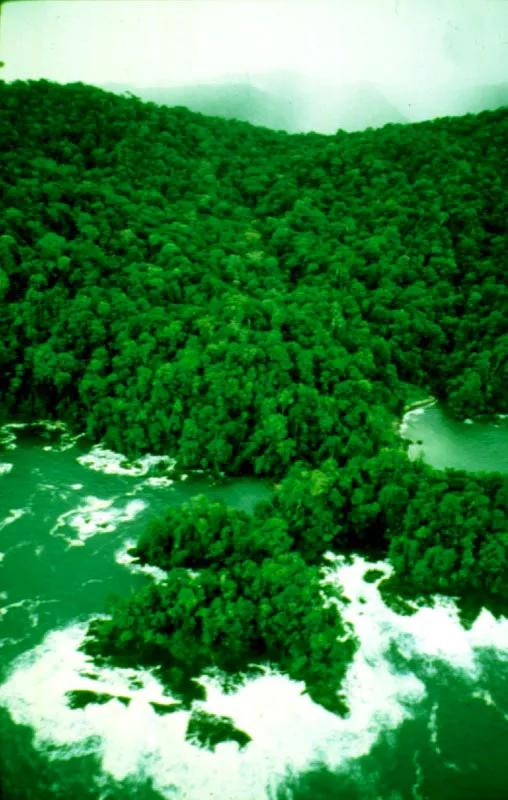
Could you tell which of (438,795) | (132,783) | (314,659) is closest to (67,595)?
(132,783)

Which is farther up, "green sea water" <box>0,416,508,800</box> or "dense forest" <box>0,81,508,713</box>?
"dense forest" <box>0,81,508,713</box>

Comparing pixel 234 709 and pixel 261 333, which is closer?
pixel 234 709

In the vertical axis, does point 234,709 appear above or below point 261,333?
below

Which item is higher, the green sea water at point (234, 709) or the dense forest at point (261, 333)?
the dense forest at point (261, 333)

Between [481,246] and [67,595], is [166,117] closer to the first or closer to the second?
[481,246]
